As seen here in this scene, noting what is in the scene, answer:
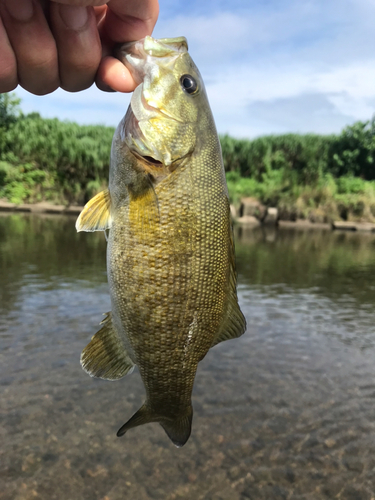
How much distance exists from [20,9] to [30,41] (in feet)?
0.53

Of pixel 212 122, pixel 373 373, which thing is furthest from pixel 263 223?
pixel 212 122

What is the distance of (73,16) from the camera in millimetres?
2178

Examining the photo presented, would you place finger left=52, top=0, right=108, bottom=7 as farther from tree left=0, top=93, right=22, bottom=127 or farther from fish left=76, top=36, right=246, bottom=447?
tree left=0, top=93, right=22, bottom=127

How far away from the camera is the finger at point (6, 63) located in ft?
7.09

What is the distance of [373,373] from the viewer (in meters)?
8.52

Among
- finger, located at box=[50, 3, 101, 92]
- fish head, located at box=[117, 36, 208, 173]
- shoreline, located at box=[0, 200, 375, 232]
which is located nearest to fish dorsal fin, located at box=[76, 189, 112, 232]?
fish head, located at box=[117, 36, 208, 173]

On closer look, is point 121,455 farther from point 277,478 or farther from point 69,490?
point 277,478

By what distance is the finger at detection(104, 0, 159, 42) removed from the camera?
226 centimetres

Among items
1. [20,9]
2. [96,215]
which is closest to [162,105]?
[96,215]

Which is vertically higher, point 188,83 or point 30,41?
point 30,41

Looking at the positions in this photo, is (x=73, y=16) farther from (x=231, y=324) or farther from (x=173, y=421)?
(x=173, y=421)

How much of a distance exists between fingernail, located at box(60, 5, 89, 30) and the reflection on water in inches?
201

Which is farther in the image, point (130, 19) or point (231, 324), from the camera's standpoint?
point (231, 324)

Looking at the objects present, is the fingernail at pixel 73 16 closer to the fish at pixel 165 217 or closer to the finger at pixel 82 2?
the finger at pixel 82 2
